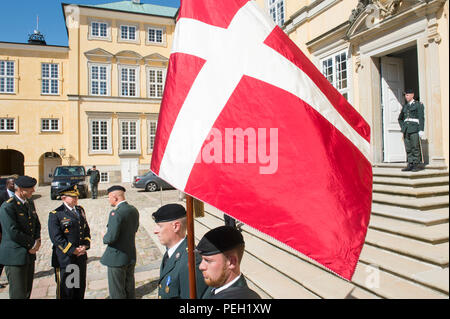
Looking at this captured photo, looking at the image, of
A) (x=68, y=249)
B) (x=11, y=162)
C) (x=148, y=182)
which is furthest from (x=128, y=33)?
(x=68, y=249)

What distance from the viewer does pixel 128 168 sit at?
27.2m

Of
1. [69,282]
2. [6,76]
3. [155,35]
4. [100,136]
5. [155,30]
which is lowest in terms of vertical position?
[69,282]

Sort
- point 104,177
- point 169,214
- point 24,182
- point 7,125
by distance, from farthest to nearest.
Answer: point 104,177 < point 7,125 < point 24,182 < point 169,214

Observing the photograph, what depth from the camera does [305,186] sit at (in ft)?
6.19

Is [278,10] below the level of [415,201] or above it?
above

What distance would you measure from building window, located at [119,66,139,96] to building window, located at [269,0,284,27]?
18327mm

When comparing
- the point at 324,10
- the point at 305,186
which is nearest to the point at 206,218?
the point at 305,186

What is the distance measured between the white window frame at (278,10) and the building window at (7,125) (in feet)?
76.4

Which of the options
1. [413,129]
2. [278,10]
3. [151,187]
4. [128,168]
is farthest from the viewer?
[128,168]

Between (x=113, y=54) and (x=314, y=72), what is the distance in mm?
29001

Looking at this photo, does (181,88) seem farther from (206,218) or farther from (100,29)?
(100,29)

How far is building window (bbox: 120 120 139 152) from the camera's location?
27562 mm

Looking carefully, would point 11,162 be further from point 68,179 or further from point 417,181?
point 417,181

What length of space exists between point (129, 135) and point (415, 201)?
85.2 feet
